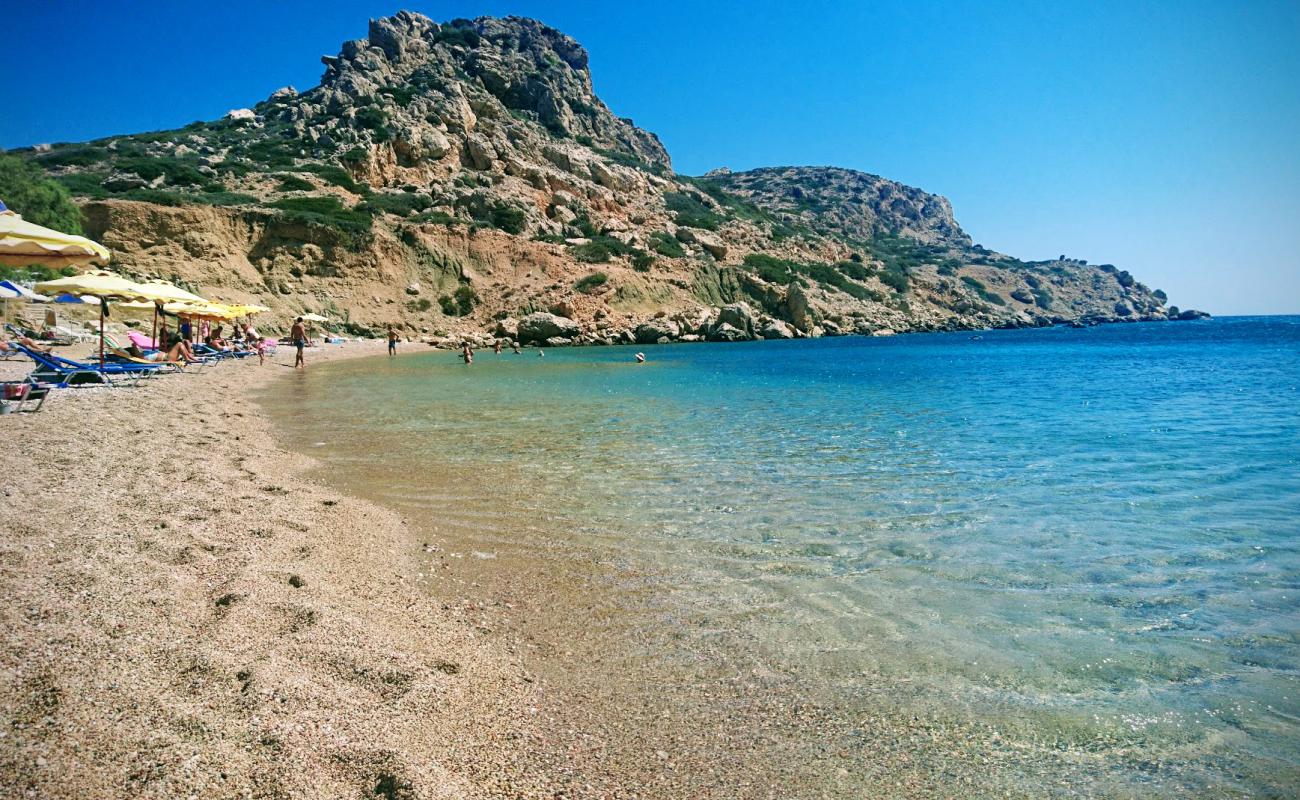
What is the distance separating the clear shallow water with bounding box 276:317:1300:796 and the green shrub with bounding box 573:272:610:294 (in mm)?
37877

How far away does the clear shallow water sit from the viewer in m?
3.37

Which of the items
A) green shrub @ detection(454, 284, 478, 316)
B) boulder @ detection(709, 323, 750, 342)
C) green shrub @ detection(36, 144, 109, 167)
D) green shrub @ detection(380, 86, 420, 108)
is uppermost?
green shrub @ detection(380, 86, 420, 108)

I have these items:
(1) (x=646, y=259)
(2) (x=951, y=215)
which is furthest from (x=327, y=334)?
(2) (x=951, y=215)

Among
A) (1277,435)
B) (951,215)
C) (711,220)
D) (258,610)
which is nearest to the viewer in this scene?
(258,610)

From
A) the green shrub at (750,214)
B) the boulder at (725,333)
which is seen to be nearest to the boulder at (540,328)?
the boulder at (725,333)

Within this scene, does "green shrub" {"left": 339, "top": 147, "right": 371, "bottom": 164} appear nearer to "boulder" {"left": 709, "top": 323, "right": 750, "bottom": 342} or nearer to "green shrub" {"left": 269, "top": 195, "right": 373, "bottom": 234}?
"green shrub" {"left": 269, "top": 195, "right": 373, "bottom": 234}

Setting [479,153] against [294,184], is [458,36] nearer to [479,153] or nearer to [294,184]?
[479,153]

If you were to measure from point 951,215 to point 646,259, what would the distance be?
150 metres

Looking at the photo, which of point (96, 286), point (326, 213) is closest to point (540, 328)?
point (326, 213)

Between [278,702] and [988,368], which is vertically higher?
[988,368]

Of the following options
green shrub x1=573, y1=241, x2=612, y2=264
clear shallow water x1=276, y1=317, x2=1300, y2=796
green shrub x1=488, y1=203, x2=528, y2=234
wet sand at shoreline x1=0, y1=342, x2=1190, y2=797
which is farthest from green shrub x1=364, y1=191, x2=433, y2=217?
wet sand at shoreline x1=0, y1=342, x2=1190, y2=797

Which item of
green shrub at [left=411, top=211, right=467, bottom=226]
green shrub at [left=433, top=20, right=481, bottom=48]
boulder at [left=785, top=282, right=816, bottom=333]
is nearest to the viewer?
green shrub at [left=411, top=211, right=467, bottom=226]

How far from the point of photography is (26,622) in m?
3.08

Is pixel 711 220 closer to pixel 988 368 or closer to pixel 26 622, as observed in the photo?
pixel 988 368
